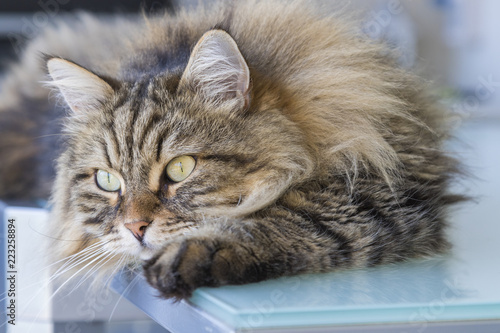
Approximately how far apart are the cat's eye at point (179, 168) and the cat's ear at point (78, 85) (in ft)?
0.91

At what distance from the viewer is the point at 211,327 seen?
844 mm

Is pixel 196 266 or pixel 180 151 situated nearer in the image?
pixel 196 266

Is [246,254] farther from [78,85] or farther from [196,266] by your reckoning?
[78,85]

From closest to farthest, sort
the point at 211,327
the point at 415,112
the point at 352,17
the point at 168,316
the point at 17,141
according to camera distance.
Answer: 1. the point at 211,327
2. the point at 168,316
3. the point at 415,112
4. the point at 352,17
5. the point at 17,141

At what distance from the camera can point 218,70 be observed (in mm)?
1194

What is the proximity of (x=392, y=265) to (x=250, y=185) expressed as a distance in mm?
336

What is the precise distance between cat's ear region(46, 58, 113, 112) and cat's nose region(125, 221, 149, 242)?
13.7 inches

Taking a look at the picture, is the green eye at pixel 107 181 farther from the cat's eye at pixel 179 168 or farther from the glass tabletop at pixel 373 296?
the glass tabletop at pixel 373 296

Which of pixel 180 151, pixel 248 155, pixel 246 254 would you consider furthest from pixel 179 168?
pixel 246 254

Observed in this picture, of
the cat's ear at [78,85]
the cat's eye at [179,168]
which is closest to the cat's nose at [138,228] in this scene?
the cat's eye at [179,168]

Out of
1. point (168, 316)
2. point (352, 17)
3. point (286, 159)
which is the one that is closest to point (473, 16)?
point (352, 17)

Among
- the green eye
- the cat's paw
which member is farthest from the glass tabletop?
the green eye

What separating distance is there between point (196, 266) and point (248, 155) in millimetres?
313

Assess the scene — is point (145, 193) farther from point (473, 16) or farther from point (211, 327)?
point (473, 16)
